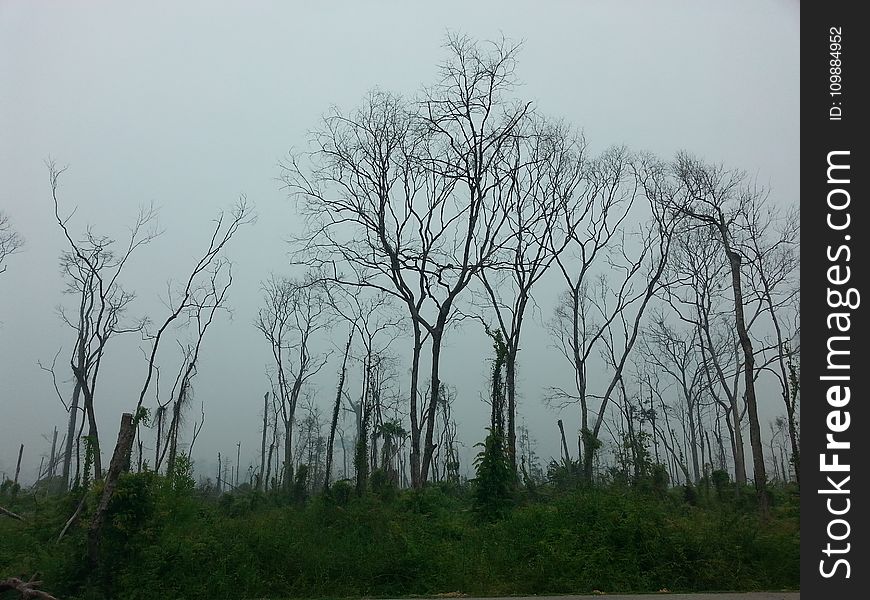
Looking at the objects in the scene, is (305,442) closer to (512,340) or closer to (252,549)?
(512,340)

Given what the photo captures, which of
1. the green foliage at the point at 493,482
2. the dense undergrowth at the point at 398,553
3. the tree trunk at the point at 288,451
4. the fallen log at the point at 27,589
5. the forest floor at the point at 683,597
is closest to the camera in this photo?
the fallen log at the point at 27,589

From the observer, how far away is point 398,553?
11.9 metres

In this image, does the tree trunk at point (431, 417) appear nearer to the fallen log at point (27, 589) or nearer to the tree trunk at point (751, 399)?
the tree trunk at point (751, 399)

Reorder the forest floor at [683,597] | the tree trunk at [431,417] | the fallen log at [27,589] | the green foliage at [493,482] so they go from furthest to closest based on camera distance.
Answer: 1. the tree trunk at [431,417]
2. the green foliage at [493,482]
3. the forest floor at [683,597]
4. the fallen log at [27,589]

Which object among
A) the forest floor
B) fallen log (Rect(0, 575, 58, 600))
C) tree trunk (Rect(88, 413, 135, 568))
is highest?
tree trunk (Rect(88, 413, 135, 568))

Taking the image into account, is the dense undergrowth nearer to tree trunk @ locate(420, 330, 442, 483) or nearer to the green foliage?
the green foliage

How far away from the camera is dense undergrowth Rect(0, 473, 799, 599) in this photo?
414 inches

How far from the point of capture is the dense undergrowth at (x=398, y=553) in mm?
10516

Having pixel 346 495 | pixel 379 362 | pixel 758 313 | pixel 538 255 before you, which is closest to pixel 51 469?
pixel 379 362

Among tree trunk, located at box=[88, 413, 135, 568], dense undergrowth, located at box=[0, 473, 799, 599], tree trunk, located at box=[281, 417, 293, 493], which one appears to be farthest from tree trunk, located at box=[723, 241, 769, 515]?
tree trunk, located at box=[281, 417, 293, 493]

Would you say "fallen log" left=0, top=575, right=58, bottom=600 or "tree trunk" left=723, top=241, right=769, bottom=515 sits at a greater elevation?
"tree trunk" left=723, top=241, right=769, bottom=515

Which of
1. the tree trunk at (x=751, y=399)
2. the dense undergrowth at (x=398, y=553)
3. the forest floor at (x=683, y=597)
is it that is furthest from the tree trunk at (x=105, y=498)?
the tree trunk at (x=751, y=399)

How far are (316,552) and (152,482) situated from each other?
332cm

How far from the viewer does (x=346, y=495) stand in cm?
1694
